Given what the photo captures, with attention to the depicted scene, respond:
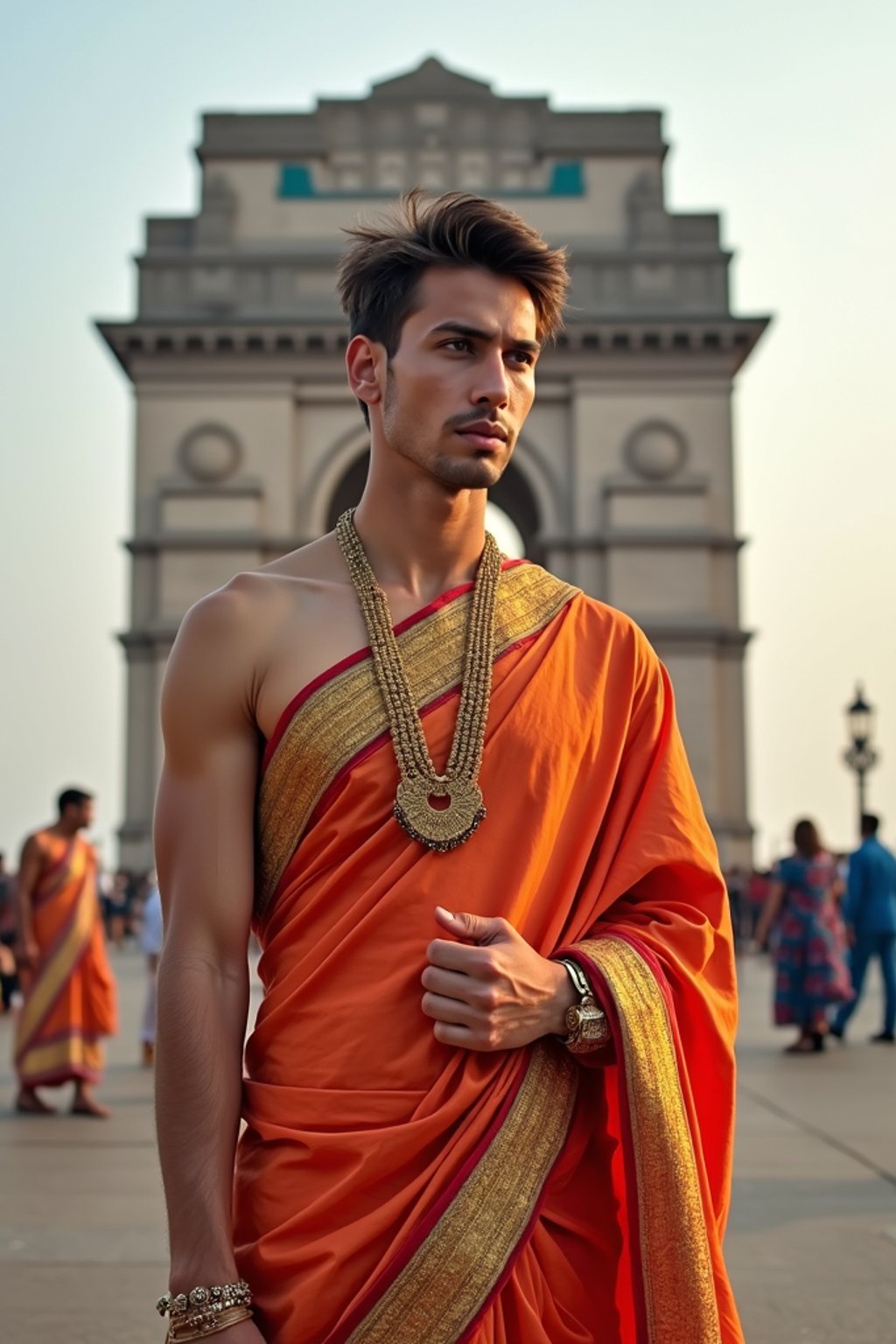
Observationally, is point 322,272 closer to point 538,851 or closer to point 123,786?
point 123,786

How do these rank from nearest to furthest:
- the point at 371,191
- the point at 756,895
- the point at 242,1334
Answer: the point at 242,1334 < the point at 756,895 < the point at 371,191

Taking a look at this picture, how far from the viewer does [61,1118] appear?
27.9 ft

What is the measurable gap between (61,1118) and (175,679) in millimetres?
6767

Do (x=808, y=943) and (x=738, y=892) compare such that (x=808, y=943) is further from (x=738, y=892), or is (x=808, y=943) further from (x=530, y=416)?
(x=530, y=416)

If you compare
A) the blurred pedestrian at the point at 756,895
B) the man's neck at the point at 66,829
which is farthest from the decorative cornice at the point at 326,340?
the man's neck at the point at 66,829

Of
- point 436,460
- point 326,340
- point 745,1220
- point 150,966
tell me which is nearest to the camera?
point 436,460

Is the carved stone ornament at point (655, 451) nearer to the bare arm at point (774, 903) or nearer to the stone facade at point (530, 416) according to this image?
the stone facade at point (530, 416)

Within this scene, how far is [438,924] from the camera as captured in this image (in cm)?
211

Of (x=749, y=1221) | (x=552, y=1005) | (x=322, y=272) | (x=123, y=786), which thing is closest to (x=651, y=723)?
(x=552, y=1005)

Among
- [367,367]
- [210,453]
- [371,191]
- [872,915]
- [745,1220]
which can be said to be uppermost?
[371,191]

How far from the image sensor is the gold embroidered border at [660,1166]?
83.2 inches

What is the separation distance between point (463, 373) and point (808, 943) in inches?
391

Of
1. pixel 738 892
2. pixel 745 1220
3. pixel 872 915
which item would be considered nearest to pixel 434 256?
pixel 745 1220

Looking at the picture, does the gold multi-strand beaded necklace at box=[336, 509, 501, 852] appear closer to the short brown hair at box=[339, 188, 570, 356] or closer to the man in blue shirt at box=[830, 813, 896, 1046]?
the short brown hair at box=[339, 188, 570, 356]
